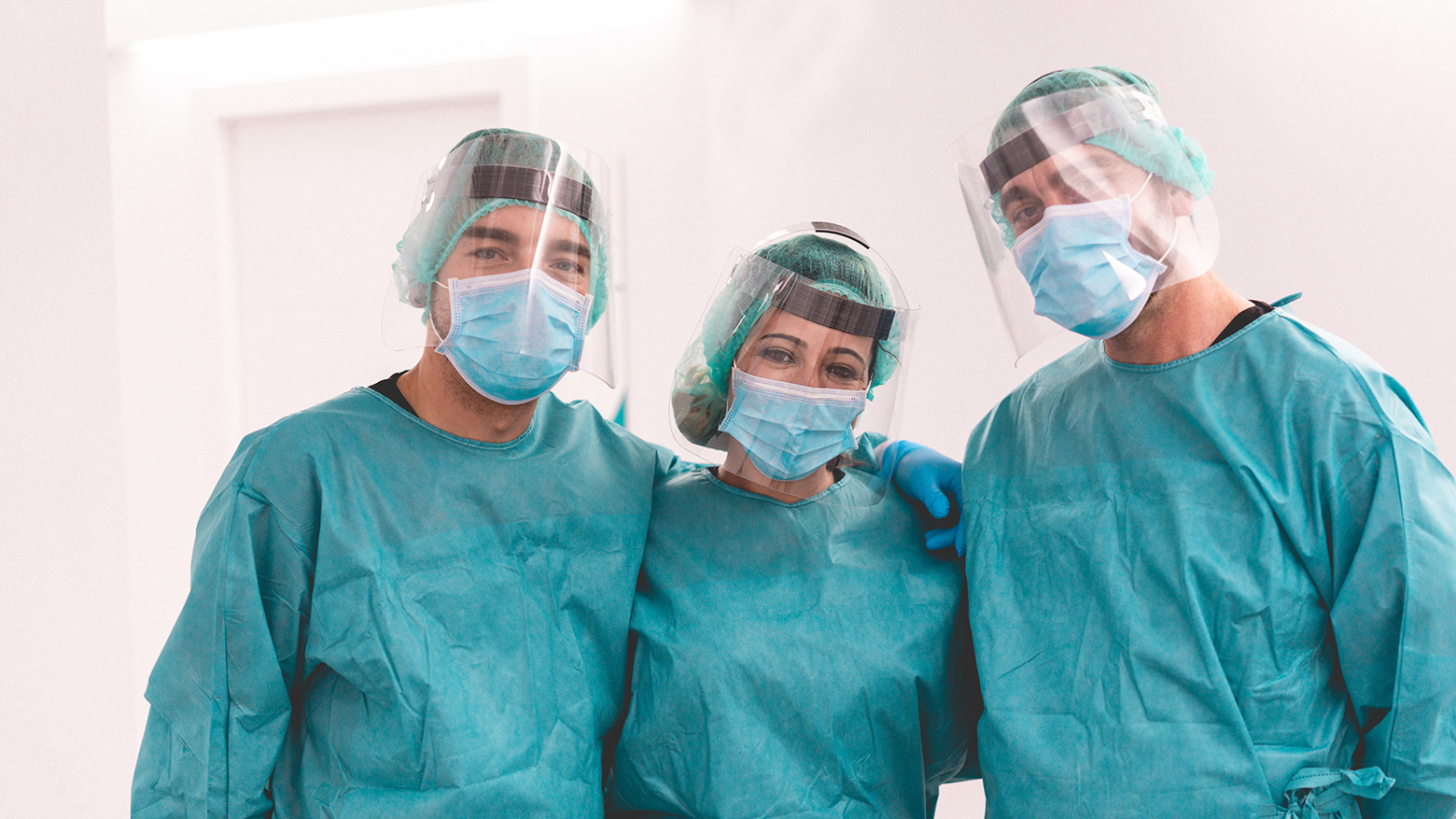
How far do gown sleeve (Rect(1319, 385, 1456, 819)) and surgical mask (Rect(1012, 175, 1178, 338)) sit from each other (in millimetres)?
309

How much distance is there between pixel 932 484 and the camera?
1665 mm

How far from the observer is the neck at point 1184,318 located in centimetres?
144

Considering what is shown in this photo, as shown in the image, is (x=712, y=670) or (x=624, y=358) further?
(x=624, y=358)

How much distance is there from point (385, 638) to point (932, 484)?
34.7 inches

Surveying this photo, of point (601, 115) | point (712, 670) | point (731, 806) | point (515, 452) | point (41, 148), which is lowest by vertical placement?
point (731, 806)

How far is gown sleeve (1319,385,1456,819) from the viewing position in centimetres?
123

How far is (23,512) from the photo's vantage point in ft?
6.12

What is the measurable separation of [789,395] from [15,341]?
1.44m

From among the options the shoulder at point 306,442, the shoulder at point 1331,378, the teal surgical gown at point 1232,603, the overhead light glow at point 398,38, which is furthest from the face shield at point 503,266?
the overhead light glow at point 398,38

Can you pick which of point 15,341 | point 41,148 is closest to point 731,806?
point 15,341

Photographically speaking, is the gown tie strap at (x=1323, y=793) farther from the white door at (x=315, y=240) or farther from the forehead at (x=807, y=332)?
the white door at (x=315, y=240)

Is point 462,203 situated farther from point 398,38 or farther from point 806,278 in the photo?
point 398,38

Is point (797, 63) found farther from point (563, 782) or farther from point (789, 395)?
point (563, 782)

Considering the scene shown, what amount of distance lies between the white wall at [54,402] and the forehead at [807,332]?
4.24 feet
